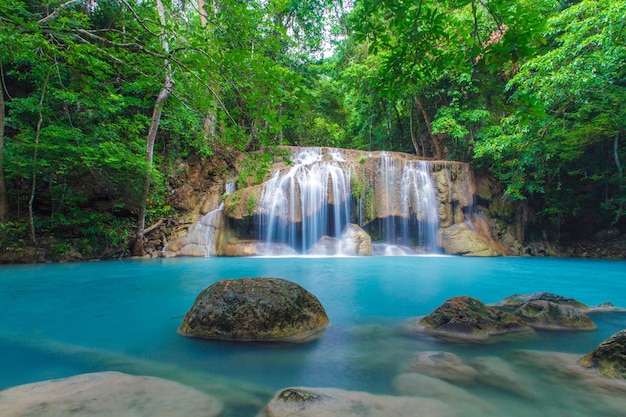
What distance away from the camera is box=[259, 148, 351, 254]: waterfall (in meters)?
13.9

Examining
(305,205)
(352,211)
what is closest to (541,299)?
(305,205)

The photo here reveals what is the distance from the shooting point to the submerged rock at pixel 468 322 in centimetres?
336

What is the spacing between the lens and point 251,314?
331 cm

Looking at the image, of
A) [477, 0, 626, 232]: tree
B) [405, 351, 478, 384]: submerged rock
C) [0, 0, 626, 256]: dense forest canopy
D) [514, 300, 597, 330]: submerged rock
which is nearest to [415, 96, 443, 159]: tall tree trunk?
[0, 0, 626, 256]: dense forest canopy

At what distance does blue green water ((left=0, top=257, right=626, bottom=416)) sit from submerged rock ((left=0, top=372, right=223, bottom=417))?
16 cm

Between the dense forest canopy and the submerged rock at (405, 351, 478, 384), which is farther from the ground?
the dense forest canopy

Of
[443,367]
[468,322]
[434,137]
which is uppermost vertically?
[434,137]

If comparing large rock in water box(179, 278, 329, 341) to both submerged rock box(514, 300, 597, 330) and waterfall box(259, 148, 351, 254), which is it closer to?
submerged rock box(514, 300, 597, 330)

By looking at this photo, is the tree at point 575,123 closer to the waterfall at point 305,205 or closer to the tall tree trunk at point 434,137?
the tall tree trunk at point 434,137

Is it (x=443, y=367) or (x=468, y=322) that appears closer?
(x=443, y=367)

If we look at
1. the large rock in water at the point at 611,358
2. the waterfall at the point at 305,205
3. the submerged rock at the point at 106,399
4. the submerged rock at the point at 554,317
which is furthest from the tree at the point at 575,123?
the submerged rock at the point at 106,399

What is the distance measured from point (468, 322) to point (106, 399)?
3.18m

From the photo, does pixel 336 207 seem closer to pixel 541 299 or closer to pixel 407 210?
pixel 407 210

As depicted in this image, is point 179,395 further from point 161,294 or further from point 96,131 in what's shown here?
point 96,131
